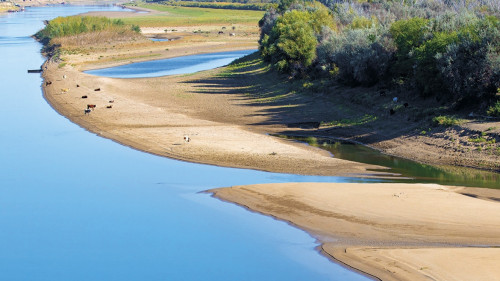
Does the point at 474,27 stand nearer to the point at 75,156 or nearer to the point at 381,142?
the point at 381,142

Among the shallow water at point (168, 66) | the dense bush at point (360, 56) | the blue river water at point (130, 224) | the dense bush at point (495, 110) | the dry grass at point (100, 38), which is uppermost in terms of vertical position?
the dense bush at point (360, 56)

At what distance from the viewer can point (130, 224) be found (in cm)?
2133

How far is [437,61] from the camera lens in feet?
108

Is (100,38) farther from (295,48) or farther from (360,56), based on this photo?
(360,56)

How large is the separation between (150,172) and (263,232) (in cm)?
917

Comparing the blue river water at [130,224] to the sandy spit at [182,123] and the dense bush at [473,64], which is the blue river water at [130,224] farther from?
the dense bush at [473,64]

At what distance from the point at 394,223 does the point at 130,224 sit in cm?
806

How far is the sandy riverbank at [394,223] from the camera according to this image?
16656 millimetres

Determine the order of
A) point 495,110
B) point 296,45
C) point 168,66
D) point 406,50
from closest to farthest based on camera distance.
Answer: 1. point 495,110
2. point 406,50
3. point 296,45
4. point 168,66

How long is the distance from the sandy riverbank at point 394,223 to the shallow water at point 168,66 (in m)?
43.3

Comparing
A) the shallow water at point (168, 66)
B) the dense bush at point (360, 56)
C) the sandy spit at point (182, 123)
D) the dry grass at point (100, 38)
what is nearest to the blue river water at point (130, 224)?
the sandy spit at point (182, 123)

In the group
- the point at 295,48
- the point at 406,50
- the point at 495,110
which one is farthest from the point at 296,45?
the point at 495,110

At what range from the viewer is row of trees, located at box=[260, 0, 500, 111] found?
3148cm

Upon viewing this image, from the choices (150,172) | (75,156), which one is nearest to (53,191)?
(150,172)
